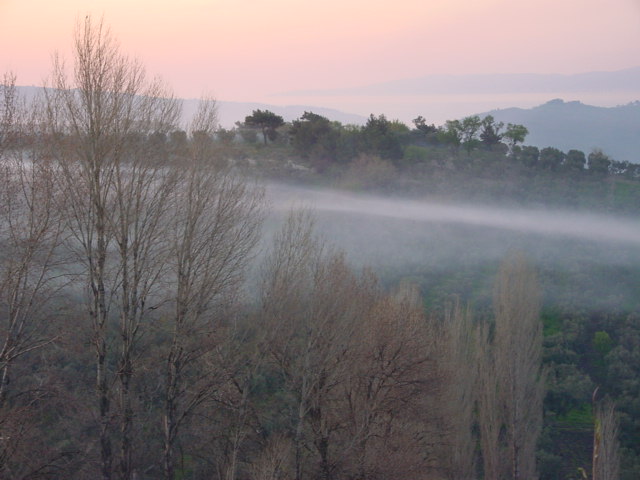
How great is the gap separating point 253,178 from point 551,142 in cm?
6014

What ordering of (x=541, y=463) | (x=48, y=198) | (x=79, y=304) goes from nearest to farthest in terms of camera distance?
1. (x=48, y=198)
2. (x=79, y=304)
3. (x=541, y=463)

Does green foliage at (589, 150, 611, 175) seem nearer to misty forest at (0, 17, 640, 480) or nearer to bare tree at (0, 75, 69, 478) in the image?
misty forest at (0, 17, 640, 480)

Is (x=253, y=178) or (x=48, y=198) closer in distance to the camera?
(x=48, y=198)

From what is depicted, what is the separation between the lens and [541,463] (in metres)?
14.6

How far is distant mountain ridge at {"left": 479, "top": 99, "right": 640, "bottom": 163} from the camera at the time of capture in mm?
60156

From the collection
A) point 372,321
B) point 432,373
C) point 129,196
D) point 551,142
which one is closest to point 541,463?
point 432,373

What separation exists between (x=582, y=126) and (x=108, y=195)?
236 ft

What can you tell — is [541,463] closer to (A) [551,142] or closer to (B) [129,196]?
(B) [129,196]

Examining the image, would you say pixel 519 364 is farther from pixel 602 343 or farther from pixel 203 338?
pixel 203 338

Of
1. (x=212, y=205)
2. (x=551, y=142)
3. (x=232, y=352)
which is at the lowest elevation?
(x=232, y=352)

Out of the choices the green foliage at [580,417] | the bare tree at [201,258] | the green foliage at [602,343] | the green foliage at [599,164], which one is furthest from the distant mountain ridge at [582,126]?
the bare tree at [201,258]

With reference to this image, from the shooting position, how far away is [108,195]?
24.9ft

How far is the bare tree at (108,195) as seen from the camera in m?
7.25

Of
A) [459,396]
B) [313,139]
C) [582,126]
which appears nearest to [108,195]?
[459,396]
